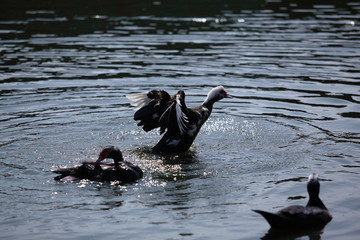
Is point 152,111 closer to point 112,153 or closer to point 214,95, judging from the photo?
point 214,95

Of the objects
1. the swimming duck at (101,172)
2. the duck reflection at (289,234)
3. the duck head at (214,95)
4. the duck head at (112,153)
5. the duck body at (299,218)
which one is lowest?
the duck reflection at (289,234)

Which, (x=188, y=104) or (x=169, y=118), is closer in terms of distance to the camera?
(x=169, y=118)

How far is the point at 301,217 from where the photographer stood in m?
8.59

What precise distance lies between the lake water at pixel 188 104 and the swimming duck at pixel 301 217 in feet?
0.50

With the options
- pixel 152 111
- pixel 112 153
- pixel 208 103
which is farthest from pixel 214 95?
pixel 112 153

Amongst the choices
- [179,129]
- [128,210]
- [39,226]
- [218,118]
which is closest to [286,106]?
[218,118]

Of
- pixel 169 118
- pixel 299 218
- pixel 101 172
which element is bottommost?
pixel 299 218

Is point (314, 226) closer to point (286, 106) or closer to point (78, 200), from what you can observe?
point (78, 200)

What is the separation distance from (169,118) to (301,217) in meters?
4.07

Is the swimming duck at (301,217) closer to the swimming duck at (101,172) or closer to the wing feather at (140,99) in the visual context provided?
the swimming duck at (101,172)

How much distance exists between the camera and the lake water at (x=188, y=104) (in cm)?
896

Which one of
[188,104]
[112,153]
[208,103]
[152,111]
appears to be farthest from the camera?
[188,104]

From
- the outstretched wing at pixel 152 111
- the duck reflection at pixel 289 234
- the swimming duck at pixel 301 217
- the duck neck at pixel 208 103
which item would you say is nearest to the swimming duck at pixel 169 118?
the outstretched wing at pixel 152 111

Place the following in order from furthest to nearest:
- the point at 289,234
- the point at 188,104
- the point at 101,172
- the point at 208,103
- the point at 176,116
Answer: the point at 188,104
the point at 208,103
the point at 176,116
the point at 101,172
the point at 289,234
